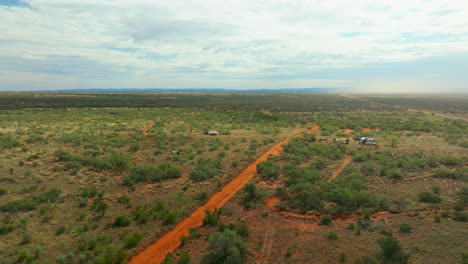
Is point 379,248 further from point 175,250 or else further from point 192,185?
point 192,185

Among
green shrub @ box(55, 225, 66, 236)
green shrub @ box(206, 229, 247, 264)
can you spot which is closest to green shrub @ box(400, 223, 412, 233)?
green shrub @ box(206, 229, 247, 264)

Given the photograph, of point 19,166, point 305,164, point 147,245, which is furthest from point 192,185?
point 19,166

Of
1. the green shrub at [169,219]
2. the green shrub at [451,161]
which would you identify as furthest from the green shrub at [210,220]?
the green shrub at [451,161]

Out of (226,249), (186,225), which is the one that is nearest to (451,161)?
(226,249)

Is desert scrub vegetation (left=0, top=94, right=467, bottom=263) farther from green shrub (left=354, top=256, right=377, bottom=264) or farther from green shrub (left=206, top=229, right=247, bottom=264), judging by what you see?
green shrub (left=354, top=256, right=377, bottom=264)

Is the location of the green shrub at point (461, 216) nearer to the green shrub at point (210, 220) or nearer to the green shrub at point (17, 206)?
the green shrub at point (210, 220)
